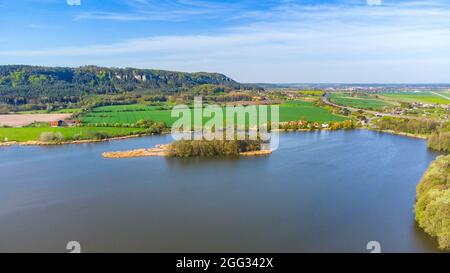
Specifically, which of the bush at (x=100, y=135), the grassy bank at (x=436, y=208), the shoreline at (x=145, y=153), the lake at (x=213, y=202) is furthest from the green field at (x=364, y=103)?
the grassy bank at (x=436, y=208)

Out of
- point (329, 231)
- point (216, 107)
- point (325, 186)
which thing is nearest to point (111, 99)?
point (216, 107)

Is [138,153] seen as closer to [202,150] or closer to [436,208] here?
[202,150]

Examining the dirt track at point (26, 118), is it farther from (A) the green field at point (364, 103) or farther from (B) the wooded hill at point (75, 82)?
(A) the green field at point (364, 103)

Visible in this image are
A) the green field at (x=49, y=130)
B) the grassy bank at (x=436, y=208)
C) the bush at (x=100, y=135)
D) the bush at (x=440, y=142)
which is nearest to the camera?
the grassy bank at (x=436, y=208)

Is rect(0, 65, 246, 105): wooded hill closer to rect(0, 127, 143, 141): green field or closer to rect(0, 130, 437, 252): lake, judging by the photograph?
rect(0, 127, 143, 141): green field

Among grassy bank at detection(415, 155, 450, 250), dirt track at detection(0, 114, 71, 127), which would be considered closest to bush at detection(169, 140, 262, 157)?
grassy bank at detection(415, 155, 450, 250)

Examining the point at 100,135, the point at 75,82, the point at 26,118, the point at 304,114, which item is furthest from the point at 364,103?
the point at 75,82
